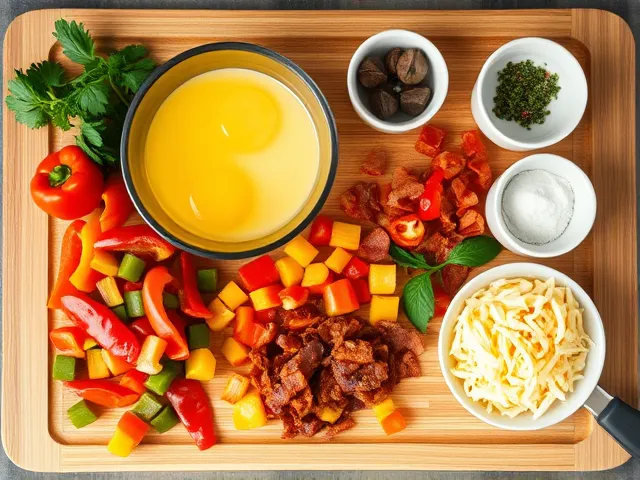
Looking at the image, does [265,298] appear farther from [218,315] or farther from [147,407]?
[147,407]

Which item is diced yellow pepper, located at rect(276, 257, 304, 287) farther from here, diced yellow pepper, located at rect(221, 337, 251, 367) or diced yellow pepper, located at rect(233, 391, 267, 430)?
diced yellow pepper, located at rect(233, 391, 267, 430)


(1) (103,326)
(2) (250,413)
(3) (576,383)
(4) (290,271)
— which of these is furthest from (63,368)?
(3) (576,383)

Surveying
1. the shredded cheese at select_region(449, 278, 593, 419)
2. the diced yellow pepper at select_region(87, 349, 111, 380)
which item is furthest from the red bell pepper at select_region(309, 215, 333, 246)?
the diced yellow pepper at select_region(87, 349, 111, 380)

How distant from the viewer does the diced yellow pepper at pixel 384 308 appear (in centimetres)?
246

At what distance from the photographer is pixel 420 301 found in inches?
96.0

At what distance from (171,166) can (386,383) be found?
1.11 meters

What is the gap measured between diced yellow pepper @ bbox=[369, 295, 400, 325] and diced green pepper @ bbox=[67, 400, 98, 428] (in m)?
1.12

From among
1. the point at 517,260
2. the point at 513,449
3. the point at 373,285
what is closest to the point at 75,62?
the point at 373,285

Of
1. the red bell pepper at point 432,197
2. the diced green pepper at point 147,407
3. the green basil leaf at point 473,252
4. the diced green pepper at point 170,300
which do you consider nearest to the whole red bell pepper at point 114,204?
the diced green pepper at point 170,300

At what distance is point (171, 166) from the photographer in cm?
226

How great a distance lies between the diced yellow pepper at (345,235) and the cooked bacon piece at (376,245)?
36mm

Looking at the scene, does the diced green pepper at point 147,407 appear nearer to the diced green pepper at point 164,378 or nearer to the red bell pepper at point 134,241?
the diced green pepper at point 164,378

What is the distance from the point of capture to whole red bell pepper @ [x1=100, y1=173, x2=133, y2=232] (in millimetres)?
2389

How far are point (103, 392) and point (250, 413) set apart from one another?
55 centimetres
